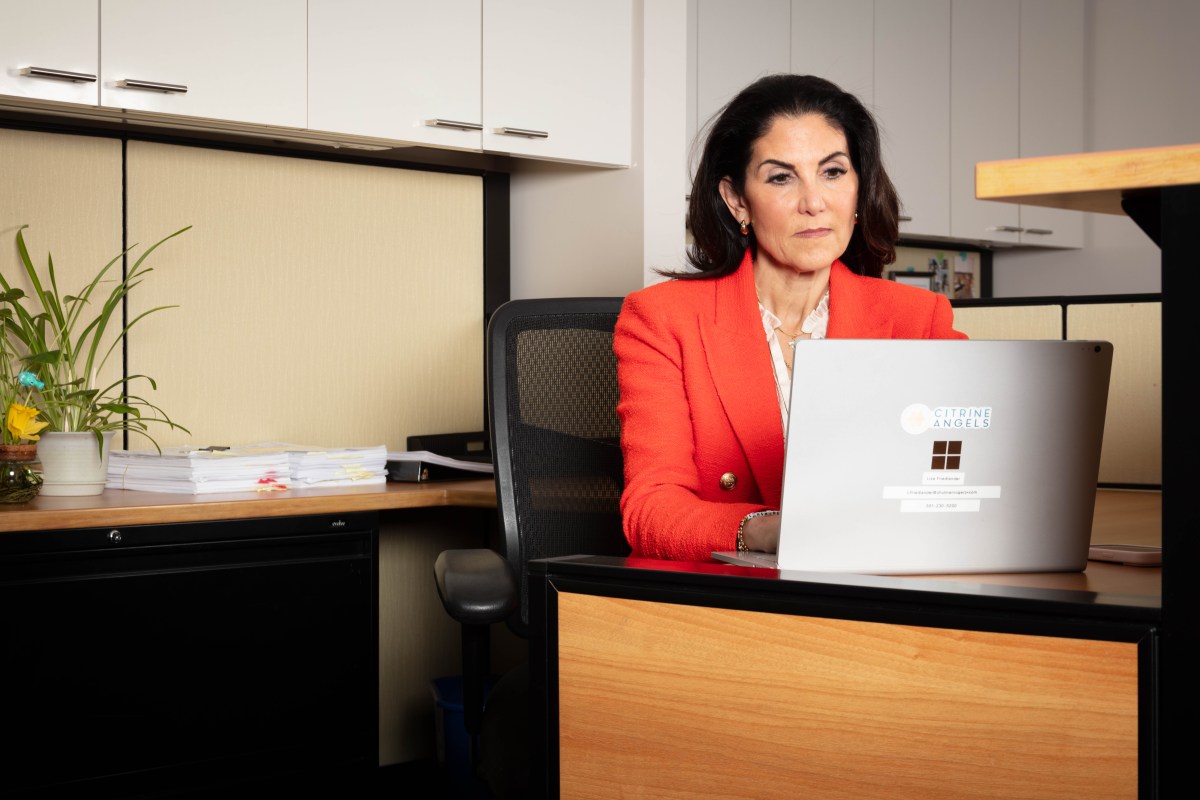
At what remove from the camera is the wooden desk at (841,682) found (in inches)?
35.9

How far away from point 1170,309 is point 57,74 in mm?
2032

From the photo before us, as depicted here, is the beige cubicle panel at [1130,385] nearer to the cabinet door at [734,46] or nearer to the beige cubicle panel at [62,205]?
the cabinet door at [734,46]

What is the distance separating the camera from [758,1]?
11.3ft

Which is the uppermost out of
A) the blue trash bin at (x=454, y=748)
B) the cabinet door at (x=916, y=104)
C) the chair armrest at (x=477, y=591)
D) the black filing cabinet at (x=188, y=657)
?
the cabinet door at (x=916, y=104)

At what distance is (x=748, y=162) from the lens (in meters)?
1.94

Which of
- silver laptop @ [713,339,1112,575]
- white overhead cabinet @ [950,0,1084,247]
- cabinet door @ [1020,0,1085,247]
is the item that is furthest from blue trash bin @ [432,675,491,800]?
cabinet door @ [1020,0,1085,247]

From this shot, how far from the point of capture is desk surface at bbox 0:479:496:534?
211 centimetres

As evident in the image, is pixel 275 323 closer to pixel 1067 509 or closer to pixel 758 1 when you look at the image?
pixel 758 1

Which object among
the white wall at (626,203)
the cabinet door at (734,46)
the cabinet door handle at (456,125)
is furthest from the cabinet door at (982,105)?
the cabinet door handle at (456,125)

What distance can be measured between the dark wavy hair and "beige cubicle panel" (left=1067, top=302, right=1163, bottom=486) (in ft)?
2.46

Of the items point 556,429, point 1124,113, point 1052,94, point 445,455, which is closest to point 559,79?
point 445,455

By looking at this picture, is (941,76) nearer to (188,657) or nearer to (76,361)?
(76,361)

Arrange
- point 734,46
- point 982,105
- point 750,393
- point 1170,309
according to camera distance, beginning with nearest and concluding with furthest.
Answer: point 1170,309, point 750,393, point 734,46, point 982,105

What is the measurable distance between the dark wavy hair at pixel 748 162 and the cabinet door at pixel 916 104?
5.96ft
